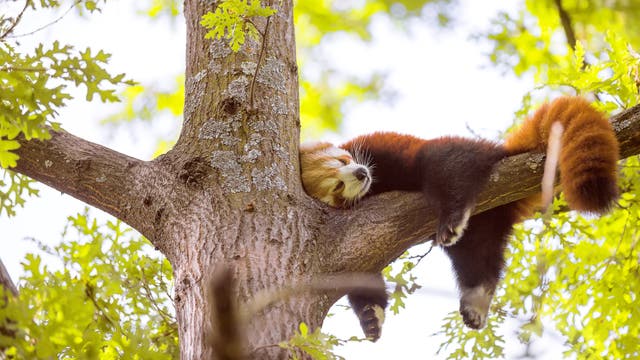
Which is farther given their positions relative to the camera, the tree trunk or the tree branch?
the tree trunk

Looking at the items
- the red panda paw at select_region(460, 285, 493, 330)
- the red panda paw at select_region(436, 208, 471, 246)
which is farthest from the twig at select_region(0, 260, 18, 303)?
the red panda paw at select_region(460, 285, 493, 330)

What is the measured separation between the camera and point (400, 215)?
2.83 meters

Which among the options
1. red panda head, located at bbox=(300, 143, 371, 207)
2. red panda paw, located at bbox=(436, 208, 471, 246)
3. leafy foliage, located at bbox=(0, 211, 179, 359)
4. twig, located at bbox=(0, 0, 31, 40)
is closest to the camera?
leafy foliage, located at bbox=(0, 211, 179, 359)

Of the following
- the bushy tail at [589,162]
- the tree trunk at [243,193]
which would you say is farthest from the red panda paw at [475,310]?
the tree trunk at [243,193]

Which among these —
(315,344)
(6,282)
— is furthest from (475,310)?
(6,282)

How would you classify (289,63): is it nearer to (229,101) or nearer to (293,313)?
(229,101)

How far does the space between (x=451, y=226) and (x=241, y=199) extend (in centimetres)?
101

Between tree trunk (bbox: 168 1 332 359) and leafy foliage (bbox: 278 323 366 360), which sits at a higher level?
tree trunk (bbox: 168 1 332 359)

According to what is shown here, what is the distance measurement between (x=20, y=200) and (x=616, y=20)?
254 centimetres

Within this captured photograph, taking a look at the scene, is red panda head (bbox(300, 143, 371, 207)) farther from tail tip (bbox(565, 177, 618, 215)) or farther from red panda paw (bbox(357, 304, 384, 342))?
tail tip (bbox(565, 177, 618, 215))

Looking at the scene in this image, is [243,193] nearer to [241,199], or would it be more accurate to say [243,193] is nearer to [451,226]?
[241,199]

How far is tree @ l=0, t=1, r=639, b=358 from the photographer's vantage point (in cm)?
247

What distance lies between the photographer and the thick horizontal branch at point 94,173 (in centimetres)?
288

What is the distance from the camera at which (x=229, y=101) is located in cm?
303
